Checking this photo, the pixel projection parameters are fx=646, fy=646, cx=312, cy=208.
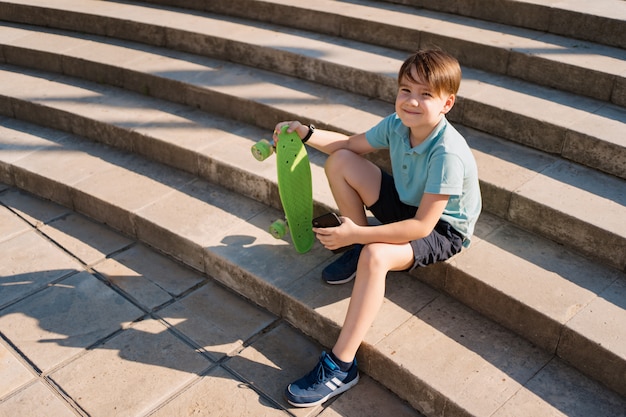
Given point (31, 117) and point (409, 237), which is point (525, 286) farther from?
point (31, 117)

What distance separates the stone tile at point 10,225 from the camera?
12.8ft

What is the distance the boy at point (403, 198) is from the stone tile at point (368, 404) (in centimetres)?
5

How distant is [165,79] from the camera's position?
459 centimetres

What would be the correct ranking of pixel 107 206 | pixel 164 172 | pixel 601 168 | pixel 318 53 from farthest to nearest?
1. pixel 318 53
2. pixel 164 172
3. pixel 107 206
4. pixel 601 168

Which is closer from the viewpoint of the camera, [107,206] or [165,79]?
[107,206]

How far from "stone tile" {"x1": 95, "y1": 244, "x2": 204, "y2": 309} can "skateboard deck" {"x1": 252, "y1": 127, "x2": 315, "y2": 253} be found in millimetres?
626

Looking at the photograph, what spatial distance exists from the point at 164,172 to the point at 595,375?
2.73 metres

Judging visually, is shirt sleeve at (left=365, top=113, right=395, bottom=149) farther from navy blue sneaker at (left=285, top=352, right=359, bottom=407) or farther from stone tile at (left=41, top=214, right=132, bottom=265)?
stone tile at (left=41, top=214, right=132, bottom=265)

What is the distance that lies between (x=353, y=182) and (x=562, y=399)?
4.15ft

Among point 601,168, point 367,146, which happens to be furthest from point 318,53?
point 601,168

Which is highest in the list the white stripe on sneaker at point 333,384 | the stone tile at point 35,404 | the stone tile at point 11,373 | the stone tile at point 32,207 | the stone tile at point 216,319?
the stone tile at point 32,207

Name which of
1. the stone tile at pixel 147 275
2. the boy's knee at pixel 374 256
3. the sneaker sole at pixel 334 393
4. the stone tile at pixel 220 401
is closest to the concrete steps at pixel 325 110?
the stone tile at pixel 147 275

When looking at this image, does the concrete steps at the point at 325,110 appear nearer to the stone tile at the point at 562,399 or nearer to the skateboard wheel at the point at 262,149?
the stone tile at the point at 562,399

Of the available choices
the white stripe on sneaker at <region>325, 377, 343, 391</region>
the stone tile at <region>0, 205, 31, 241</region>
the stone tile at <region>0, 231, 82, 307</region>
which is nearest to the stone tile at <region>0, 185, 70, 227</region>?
the stone tile at <region>0, 205, 31, 241</region>
